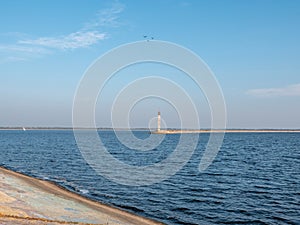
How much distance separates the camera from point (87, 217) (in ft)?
66.3

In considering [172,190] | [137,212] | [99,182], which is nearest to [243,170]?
[172,190]

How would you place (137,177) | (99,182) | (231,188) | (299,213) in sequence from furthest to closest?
(137,177)
(99,182)
(231,188)
(299,213)

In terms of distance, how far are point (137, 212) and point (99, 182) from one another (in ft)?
44.3

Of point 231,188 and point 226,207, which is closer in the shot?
point 226,207

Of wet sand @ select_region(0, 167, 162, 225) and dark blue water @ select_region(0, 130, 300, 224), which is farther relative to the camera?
dark blue water @ select_region(0, 130, 300, 224)

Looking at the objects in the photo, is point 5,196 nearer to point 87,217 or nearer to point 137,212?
point 87,217

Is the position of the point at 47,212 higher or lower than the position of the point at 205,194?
higher

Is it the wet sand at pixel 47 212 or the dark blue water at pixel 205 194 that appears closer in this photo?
the wet sand at pixel 47 212

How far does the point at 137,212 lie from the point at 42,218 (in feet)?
33.7

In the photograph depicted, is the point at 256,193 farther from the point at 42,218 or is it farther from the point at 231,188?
the point at 42,218

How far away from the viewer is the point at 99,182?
129ft

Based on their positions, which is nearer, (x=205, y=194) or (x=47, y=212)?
(x=47, y=212)

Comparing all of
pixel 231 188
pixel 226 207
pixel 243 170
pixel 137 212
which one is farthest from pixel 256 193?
pixel 243 170

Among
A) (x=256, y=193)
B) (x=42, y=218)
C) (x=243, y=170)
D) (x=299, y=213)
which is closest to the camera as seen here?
(x=42, y=218)
